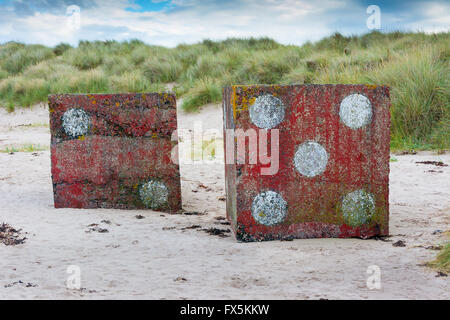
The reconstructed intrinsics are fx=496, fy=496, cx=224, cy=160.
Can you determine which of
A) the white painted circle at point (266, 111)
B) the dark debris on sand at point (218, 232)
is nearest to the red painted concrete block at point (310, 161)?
the white painted circle at point (266, 111)

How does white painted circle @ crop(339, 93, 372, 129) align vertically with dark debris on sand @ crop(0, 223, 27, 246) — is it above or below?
above

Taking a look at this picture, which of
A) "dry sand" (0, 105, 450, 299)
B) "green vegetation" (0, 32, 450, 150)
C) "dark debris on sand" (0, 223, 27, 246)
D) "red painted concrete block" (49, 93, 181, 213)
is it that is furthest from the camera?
"green vegetation" (0, 32, 450, 150)

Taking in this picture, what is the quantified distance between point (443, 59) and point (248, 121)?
726 centimetres

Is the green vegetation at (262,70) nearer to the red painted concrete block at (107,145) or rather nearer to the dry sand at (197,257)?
the dry sand at (197,257)

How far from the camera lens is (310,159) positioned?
10.6ft

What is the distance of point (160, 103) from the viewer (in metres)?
4.09

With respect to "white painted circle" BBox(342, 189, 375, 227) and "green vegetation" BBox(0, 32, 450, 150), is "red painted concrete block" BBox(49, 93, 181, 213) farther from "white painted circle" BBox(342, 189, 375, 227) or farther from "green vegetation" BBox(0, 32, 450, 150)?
"green vegetation" BBox(0, 32, 450, 150)

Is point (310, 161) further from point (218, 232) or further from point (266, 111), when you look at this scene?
point (218, 232)

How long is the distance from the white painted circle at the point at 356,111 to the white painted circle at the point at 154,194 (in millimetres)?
1681

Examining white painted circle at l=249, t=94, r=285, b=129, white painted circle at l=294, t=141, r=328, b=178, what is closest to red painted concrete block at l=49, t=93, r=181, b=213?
white painted circle at l=249, t=94, r=285, b=129

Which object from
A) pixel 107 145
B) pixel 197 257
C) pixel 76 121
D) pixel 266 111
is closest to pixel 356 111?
pixel 266 111

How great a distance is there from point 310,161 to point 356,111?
0.44m

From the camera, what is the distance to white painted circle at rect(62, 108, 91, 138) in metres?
4.08

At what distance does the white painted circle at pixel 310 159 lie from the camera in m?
3.23
